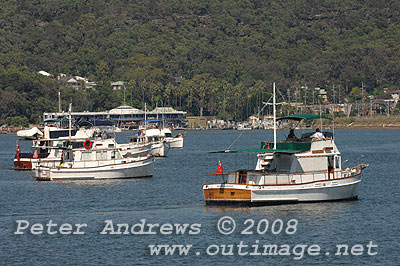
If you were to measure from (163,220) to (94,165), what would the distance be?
26.2 metres

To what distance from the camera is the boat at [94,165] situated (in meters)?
80.6

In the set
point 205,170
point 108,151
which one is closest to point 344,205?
point 108,151

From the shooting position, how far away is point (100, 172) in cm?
8062

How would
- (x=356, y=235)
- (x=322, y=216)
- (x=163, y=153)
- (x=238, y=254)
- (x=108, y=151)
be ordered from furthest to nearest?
(x=163, y=153)
(x=108, y=151)
(x=322, y=216)
(x=356, y=235)
(x=238, y=254)

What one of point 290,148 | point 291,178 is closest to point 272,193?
point 291,178

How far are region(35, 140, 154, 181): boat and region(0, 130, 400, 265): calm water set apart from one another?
4.15 feet

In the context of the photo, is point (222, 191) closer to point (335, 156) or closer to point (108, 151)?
point (335, 156)

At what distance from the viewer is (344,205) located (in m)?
60.3

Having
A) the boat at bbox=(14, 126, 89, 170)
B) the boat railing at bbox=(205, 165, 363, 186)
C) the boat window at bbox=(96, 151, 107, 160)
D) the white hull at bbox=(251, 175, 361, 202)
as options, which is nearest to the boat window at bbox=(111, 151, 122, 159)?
the boat window at bbox=(96, 151, 107, 160)

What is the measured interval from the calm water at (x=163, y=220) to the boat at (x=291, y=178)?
836 millimetres

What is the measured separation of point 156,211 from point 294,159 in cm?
1089

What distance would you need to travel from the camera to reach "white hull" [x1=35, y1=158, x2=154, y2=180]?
80438mm

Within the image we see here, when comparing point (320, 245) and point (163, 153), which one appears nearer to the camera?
point (320, 245)

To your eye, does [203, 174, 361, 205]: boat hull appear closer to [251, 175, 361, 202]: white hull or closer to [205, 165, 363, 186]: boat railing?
[251, 175, 361, 202]: white hull
